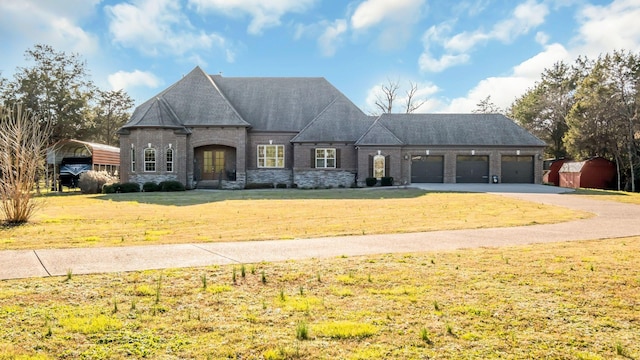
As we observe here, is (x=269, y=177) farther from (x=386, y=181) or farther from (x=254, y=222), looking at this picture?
(x=254, y=222)

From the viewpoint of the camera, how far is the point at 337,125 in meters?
36.6

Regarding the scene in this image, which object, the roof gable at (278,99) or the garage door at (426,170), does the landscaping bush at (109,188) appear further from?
the garage door at (426,170)

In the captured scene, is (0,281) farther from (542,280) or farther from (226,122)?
(226,122)

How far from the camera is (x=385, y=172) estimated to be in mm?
35406

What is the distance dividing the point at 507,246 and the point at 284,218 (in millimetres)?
7621

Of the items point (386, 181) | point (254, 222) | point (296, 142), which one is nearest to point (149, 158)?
point (296, 142)

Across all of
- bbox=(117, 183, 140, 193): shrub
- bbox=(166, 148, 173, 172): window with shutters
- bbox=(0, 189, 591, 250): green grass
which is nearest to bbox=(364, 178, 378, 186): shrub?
bbox=(0, 189, 591, 250): green grass

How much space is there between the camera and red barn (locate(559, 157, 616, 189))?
132 ft

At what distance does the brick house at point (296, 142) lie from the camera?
3341 centimetres

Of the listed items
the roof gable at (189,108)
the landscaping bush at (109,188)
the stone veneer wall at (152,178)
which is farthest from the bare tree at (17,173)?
the roof gable at (189,108)

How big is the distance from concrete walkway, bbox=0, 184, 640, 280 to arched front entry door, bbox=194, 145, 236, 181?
26010 mm

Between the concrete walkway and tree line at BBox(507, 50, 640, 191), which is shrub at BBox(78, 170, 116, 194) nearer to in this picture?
the concrete walkway

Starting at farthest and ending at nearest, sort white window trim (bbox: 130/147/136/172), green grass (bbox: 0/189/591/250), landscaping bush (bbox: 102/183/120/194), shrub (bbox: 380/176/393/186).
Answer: shrub (bbox: 380/176/393/186)
white window trim (bbox: 130/147/136/172)
landscaping bush (bbox: 102/183/120/194)
green grass (bbox: 0/189/591/250)

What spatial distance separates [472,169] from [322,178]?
41.2ft
